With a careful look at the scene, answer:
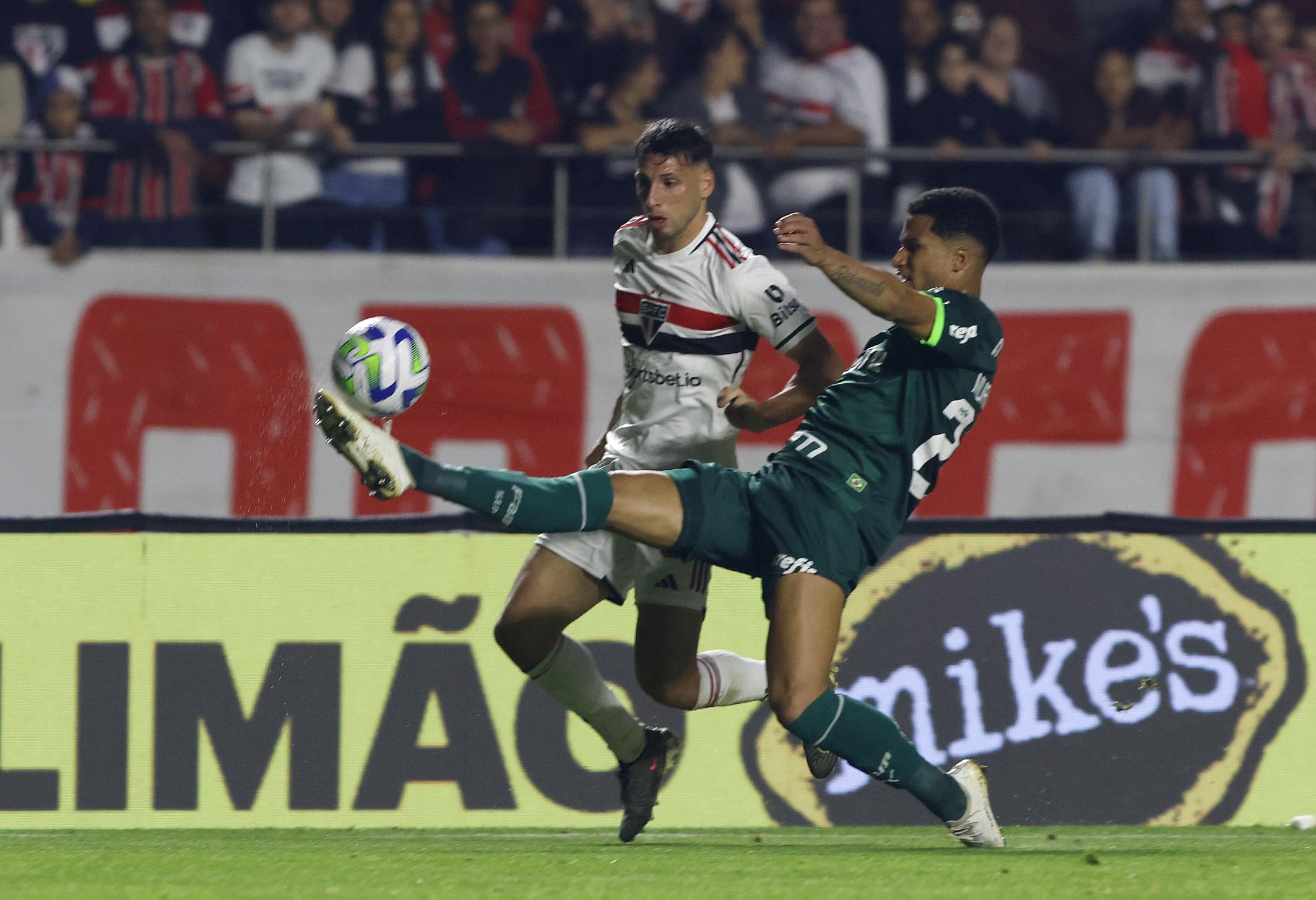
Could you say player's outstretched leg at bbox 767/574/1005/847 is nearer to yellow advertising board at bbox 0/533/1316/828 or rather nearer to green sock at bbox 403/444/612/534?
green sock at bbox 403/444/612/534

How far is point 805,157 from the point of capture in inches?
384

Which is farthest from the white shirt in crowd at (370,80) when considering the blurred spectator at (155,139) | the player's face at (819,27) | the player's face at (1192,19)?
the player's face at (1192,19)

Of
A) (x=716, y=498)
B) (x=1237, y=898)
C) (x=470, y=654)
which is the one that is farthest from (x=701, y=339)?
(x=1237, y=898)

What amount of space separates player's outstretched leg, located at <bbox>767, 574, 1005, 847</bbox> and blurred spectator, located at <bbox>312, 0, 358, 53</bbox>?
6.07 m

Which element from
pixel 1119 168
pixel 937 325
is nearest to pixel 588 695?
pixel 937 325

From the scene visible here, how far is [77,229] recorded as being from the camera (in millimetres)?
9562

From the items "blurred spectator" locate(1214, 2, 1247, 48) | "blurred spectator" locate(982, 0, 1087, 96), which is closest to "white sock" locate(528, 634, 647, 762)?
"blurred spectator" locate(982, 0, 1087, 96)

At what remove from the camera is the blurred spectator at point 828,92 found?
32.6ft

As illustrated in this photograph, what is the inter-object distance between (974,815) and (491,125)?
561 centimetres

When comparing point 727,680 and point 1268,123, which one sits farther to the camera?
point 1268,123

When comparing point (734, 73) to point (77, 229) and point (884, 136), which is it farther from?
point (77, 229)

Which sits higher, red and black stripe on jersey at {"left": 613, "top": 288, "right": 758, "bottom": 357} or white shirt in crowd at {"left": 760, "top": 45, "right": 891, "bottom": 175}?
white shirt in crowd at {"left": 760, "top": 45, "right": 891, "bottom": 175}

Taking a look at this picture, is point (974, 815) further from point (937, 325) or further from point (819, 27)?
point (819, 27)

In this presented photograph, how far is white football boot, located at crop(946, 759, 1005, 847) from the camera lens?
17.9ft
